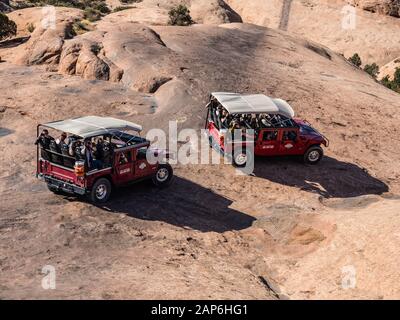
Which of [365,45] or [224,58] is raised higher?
[224,58]

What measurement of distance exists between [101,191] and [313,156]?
8783 mm

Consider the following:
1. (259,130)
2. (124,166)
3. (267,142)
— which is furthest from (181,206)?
(267,142)

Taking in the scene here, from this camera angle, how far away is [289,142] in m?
19.5

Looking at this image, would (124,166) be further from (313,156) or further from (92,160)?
(313,156)

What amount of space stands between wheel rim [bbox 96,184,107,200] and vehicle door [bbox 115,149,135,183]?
0.55m

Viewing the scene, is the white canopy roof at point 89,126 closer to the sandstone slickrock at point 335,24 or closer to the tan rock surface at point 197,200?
the tan rock surface at point 197,200

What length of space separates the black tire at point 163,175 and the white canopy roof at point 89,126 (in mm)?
1640

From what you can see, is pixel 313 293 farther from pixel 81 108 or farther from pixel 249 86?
pixel 249 86

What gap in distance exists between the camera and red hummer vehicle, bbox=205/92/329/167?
61.0ft

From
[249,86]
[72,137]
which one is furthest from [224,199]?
[249,86]

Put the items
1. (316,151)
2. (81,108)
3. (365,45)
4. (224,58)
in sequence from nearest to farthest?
1. (316,151)
2. (81,108)
3. (224,58)
4. (365,45)
